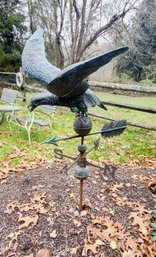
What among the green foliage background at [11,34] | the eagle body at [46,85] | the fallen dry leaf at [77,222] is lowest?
the fallen dry leaf at [77,222]

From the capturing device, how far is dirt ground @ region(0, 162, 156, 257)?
5.16ft

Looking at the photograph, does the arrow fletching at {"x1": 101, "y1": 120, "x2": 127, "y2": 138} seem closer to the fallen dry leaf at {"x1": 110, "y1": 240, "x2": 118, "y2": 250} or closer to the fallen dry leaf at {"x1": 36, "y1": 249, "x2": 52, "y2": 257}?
the fallen dry leaf at {"x1": 110, "y1": 240, "x2": 118, "y2": 250}

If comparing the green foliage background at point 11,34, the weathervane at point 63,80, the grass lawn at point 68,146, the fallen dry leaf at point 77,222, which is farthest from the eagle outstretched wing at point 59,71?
the green foliage background at point 11,34

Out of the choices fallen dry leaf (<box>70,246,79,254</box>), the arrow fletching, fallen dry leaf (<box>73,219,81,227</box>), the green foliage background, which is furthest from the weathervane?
the green foliage background

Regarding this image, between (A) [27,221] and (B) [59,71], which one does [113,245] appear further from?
(B) [59,71]

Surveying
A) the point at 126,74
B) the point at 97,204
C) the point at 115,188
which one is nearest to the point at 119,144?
the point at 115,188

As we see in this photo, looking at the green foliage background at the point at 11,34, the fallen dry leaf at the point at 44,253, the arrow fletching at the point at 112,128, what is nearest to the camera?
the fallen dry leaf at the point at 44,253

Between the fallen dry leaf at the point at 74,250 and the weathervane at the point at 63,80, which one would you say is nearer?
the weathervane at the point at 63,80

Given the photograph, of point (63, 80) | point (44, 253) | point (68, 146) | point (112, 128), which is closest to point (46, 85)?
point (63, 80)

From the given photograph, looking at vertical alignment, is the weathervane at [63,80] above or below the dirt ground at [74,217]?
above

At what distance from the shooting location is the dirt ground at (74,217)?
5.16 ft

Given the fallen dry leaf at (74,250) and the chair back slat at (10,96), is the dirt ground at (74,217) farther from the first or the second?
the chair back slat at (10,96)

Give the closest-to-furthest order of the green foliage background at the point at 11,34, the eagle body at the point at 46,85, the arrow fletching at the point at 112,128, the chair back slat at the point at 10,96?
1. the eagle body at the point at 46,85
2. the arrow fletching at the point at 112,128
3. the chair back slat at the point at 10,96
4. the green foliage background at the point at 11,34

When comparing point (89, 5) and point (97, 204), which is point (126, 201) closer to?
point (97, 204)
